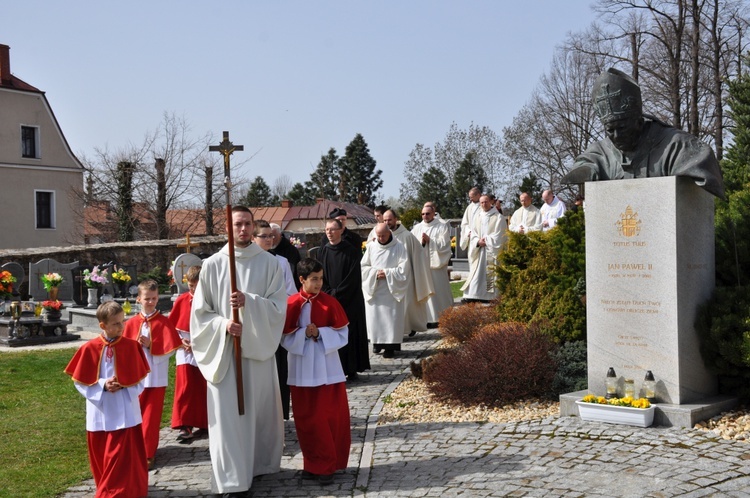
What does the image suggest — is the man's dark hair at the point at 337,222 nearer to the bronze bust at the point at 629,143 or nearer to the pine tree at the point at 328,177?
the bronze bust at the point at 629,143

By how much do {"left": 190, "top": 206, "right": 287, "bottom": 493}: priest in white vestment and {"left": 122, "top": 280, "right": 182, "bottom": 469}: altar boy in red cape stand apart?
1.23 m

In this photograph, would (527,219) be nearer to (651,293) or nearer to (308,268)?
(651,293)

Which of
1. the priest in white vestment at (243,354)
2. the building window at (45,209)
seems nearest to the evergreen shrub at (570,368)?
the priest in white vestment at (243,354)

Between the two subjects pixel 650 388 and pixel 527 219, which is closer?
pixel 650 388

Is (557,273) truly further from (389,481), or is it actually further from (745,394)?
(389,481)

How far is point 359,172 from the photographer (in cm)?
7150

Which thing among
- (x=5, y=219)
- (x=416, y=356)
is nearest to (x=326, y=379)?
(x=416, y=356)

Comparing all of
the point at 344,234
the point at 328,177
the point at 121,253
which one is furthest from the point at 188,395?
the point at 328,177

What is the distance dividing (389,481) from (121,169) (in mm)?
30920

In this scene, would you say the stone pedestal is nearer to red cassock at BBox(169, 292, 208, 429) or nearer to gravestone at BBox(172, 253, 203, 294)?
gravestone at BBox(172, 253, 203, 294)

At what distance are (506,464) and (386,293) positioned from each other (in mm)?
6041

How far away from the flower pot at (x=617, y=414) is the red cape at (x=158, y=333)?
3702mm

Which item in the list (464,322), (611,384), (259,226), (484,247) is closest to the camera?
(611,384)

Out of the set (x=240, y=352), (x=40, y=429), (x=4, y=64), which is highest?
(x=4, y=64)
